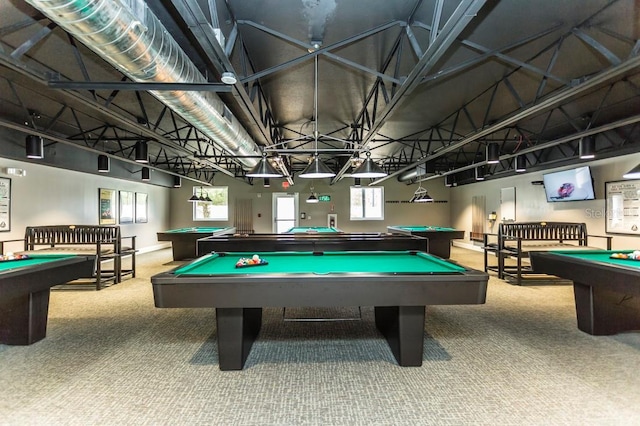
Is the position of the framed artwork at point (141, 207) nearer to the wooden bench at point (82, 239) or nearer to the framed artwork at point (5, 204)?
the wooden bench at point (82, 239)

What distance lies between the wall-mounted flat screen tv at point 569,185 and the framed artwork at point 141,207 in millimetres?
12324

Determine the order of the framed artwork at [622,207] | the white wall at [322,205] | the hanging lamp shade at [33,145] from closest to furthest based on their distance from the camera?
the hanging lamp shade at [33,145] → the framed artwork at [622,207] → the white wall at [322,205]

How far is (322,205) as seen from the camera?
1336cm

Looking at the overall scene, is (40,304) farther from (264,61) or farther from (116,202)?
(116,202)

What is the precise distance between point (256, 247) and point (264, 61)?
2961 millimetres

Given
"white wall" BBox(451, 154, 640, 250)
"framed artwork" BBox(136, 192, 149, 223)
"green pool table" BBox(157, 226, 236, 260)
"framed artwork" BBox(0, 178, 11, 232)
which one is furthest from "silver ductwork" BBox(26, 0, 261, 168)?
"framed artwork" BBox(136, 192, 149, 223)

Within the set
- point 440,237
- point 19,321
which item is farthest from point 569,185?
point 19,321

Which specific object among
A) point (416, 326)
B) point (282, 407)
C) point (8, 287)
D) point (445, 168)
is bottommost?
point (282, 407)

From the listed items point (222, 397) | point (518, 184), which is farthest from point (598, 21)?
point (518, 184)

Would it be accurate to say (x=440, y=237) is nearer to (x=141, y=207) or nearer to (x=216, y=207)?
(x=216, y=207)

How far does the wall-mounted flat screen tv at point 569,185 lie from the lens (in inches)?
274

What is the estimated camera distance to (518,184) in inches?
379

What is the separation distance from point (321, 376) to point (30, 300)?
10.3 feet

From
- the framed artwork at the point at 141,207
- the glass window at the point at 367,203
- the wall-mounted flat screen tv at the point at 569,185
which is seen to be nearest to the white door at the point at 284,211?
the glass window at the point at 367,203
